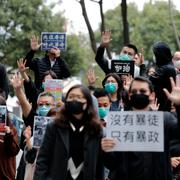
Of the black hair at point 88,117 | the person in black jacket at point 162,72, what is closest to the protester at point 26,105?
the black hair at point 88,117

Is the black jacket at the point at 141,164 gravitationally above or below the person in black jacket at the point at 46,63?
below

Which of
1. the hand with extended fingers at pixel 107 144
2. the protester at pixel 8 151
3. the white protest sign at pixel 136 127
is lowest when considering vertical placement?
the protester at pixel 8 151

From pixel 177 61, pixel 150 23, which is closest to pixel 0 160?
pixel 177 61

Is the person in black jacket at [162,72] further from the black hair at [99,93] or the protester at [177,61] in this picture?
the black hair at [99,93]

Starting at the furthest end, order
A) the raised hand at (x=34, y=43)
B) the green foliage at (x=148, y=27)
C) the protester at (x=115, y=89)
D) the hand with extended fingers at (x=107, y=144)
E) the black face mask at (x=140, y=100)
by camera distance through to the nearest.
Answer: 1. the green foliage at (x=148, y=27)
2. the raised hand at (x=34, y=43)
3. the protester at (x=115, y=89)
4. the black face mask at (x=140, y=100)
5. the hand with extended fingers at (x=107, y=144)

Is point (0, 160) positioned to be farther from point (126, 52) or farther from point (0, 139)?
point (126, 52)

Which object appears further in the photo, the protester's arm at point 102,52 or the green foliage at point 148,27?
the green foliage at point 148,27

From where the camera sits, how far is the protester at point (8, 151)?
7.31 m

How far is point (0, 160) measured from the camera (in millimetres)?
7449

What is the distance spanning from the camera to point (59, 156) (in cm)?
574

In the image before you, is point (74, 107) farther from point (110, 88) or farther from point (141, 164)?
point (110, 88)

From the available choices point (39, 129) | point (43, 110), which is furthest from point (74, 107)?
point (43, 110)

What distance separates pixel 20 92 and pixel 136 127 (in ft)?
6.95

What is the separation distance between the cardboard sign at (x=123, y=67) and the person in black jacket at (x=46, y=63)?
1299 millimetres
